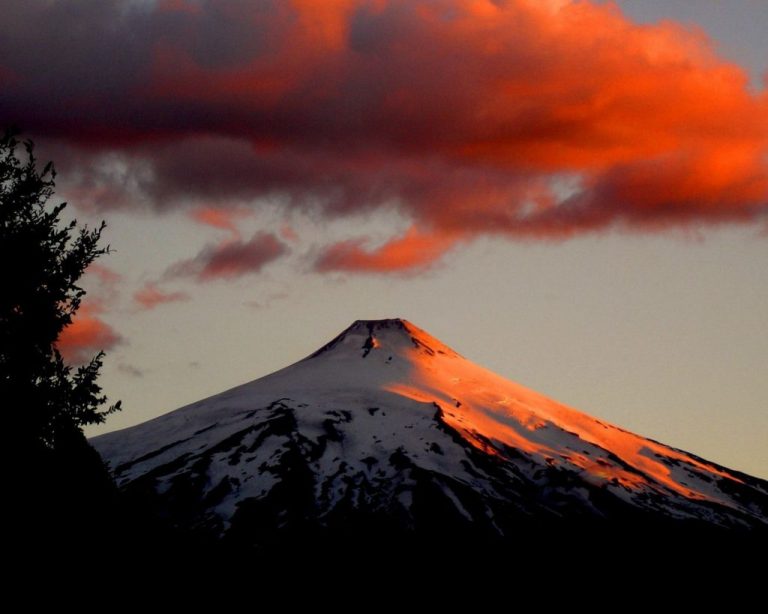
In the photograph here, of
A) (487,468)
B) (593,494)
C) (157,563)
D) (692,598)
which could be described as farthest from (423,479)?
(157,563)

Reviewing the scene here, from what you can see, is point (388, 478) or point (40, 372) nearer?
point (40, 372)

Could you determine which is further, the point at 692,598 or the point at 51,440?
the point at 692,598

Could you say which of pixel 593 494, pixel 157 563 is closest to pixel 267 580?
pixel 593 494

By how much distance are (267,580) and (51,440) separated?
140 meters

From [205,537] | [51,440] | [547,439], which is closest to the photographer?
[51,440]

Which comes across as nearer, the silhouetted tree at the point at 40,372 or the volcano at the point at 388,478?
the silhouetted tree at the point at 40,372

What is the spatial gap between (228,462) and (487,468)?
34.8 meters

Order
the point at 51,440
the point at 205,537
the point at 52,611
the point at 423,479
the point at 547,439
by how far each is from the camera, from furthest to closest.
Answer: the point at 547,439
the point at 423,479
the point at 205,537
the point at 51,440
the point at 52,611

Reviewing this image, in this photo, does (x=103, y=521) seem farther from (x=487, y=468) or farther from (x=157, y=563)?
(x=487, y=468)

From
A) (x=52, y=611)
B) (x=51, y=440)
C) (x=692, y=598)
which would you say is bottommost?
(x=692, y=598)

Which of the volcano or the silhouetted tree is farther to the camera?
the volcano

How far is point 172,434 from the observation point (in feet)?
653

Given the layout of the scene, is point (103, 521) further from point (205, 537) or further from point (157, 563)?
point (205, 537)

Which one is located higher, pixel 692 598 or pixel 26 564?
pixel 26 564
